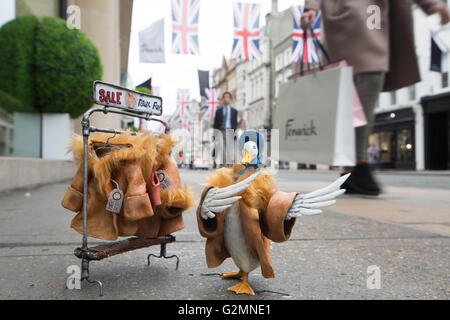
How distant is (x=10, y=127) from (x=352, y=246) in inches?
334

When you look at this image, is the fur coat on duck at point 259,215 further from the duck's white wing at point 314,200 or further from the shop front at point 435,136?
the shop front at point 435,136

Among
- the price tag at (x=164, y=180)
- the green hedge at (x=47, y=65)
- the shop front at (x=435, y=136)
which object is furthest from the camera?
the shop front at (x=435, y=136)

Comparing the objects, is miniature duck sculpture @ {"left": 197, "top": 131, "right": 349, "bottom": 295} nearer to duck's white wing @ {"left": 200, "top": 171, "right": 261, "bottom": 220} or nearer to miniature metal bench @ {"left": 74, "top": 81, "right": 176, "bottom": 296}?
duck's white wing @ {"left": 200, "top": 171, "right": 261, "bottom": 220}

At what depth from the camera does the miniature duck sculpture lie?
189cm

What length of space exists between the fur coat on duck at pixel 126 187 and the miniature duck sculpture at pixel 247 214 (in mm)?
358

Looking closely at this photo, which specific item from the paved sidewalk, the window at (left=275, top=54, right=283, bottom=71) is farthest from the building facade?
the paved sidewalk

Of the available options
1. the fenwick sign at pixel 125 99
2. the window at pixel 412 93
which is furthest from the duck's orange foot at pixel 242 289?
the window at pixel 412 93

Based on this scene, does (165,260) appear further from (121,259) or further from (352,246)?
(352,246)

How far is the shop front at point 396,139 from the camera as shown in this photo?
86.7 ft

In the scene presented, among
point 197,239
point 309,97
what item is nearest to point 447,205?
point 309,97

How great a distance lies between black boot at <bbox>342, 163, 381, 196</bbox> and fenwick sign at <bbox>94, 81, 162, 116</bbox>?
4.53 m

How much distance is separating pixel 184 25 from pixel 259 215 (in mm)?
11533

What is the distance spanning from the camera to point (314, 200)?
5.93 ft

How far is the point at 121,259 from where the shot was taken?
2742 mm
